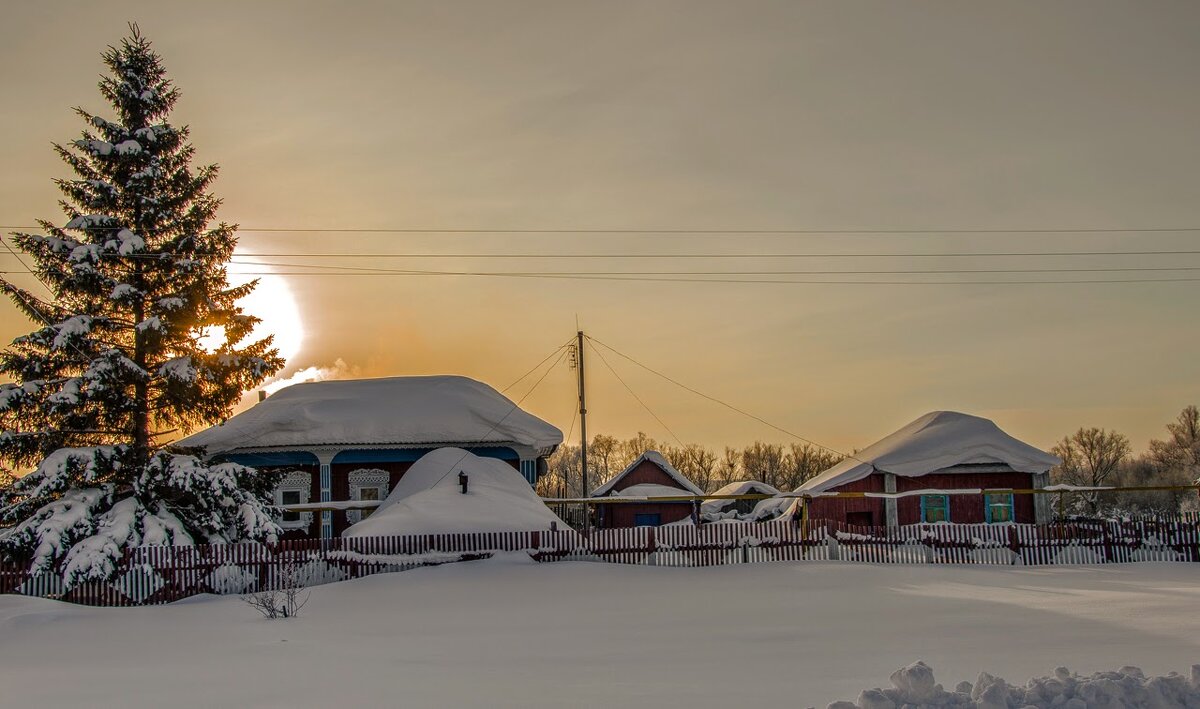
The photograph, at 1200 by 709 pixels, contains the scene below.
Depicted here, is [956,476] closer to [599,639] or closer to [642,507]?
[642,507]

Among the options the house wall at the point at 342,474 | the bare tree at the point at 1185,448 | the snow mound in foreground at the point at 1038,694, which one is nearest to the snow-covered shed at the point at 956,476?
the house wall at the point at 342,474

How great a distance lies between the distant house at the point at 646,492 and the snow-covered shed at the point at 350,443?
13.1m

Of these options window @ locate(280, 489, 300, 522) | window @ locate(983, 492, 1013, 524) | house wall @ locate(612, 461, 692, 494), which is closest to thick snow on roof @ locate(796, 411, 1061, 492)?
window @ locate(983, 492, 1013, 524)

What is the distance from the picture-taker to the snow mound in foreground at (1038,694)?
7.64 meters

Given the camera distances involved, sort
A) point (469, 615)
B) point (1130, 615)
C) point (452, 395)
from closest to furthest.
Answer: point (1130, 615), point (469, 615), point (452, 395)

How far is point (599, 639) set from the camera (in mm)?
12719

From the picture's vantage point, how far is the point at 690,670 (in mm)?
10141

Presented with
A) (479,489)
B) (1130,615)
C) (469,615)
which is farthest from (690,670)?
(479,489)

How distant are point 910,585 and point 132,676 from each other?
551 inches

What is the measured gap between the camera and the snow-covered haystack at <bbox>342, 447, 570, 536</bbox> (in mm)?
23328

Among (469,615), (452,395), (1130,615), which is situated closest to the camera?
(1130,615)

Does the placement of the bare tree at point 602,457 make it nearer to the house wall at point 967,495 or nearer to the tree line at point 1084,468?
the tree line at point 1084,468

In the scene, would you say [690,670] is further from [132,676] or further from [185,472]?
[185,472]

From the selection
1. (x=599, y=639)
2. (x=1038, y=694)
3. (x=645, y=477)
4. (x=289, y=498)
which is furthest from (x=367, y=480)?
(x=1038, y=694)
